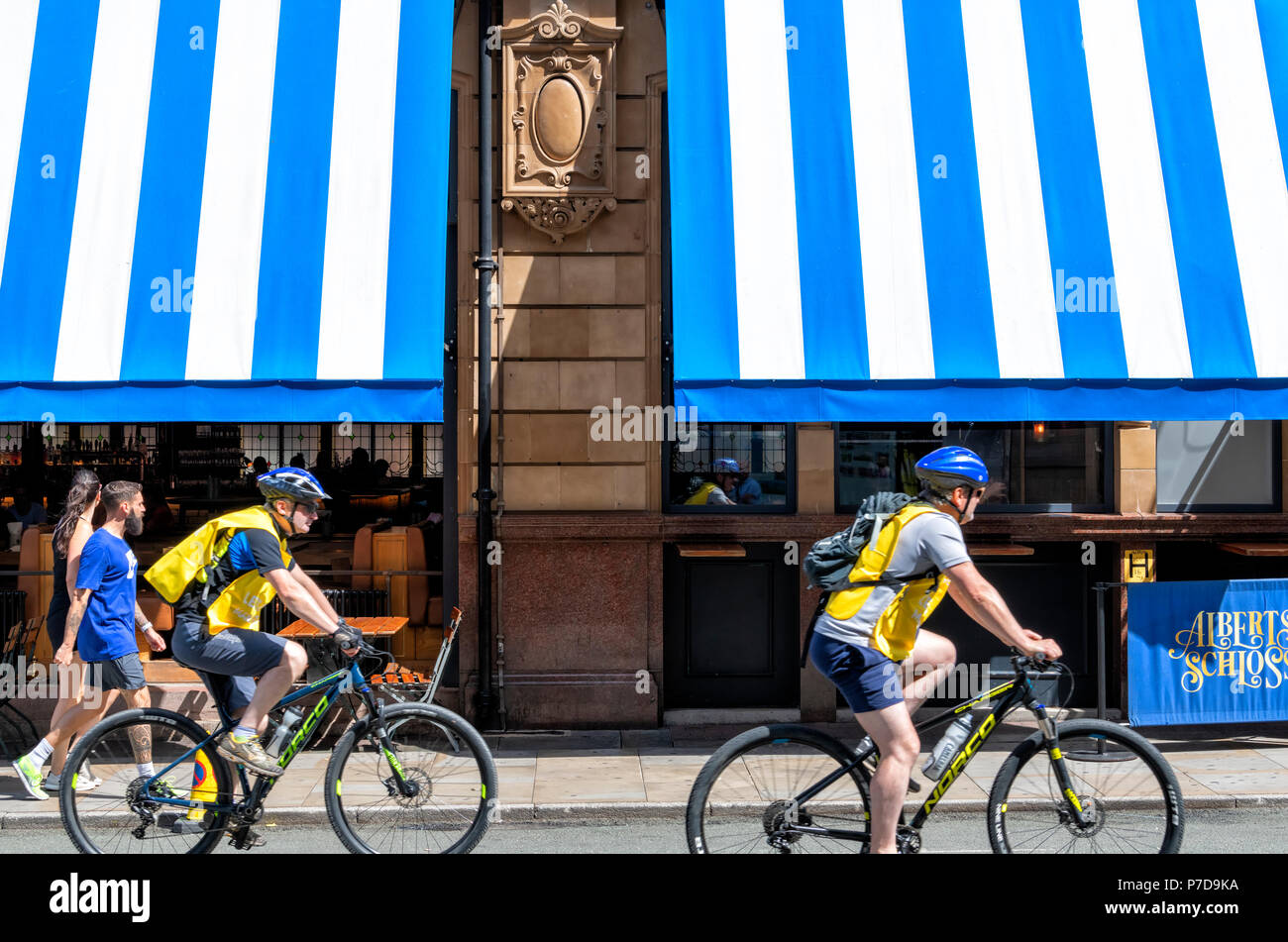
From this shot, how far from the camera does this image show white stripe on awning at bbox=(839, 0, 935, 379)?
8.82m

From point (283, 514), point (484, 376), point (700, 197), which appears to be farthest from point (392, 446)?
point (283, 514)

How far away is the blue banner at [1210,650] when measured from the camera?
868 centimetres

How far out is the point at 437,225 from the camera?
8.96m

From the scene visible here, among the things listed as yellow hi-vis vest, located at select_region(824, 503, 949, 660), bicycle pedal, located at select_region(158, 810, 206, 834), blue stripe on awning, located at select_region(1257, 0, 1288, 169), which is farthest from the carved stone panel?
bicycle pedal, located at select_region(158, 810, 206, 834)

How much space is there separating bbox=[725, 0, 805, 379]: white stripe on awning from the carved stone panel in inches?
44.6

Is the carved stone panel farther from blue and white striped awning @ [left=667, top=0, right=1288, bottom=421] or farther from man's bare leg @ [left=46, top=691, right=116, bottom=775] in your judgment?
man's bare leg @ [left=46, top=691, right=116, bottom=775]

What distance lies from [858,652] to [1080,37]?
21.4ft

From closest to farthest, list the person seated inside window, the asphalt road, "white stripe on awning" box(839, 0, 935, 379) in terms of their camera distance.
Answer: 1. the asphalt road
2. "white stripe on awning" box(839, 0, 935, 379)
3. the person seated inside window

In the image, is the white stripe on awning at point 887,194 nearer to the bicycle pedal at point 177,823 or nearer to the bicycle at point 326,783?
the bicycle at point 326,783

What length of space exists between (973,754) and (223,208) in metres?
6.94

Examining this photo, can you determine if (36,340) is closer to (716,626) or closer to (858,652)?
(716,626)

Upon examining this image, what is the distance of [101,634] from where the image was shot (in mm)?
7453

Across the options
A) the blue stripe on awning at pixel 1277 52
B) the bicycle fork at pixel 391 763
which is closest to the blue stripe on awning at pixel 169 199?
the bicycle fork at pixel 391 763

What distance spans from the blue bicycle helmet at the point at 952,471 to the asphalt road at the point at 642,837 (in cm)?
238
